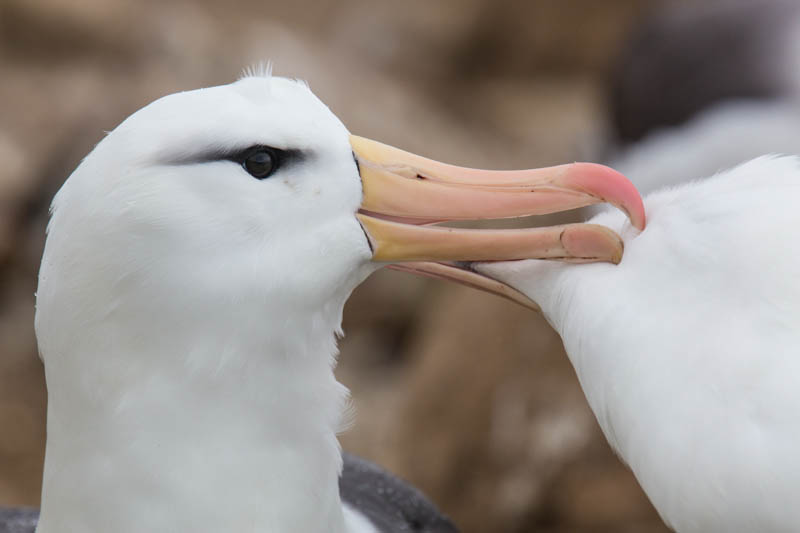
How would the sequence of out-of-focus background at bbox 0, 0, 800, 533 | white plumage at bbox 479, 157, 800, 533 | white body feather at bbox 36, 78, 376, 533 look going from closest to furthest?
1. white plumage at bbox 479, 157, 800, 533
2. white body feather at bbox 36, 78, 376, 533
3. out-of-focus background at bbox 0, 0, 800, 533

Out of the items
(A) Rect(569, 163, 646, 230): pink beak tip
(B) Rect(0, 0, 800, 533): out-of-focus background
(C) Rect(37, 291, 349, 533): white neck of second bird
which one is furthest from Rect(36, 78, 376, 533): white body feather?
(B) Rect(0, 0, 800, 533): out-of-focus background

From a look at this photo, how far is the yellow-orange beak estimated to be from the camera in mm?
1915

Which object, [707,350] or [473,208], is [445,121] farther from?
[707,350]

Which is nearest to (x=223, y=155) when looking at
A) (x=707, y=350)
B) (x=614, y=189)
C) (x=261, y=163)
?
(x=261, y=163)

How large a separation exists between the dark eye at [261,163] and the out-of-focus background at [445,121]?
8.68 feet

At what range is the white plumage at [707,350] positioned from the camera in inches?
64.7

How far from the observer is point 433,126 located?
7.32 metres

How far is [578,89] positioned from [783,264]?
282 inches

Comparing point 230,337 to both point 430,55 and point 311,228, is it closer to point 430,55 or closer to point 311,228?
point 311,228

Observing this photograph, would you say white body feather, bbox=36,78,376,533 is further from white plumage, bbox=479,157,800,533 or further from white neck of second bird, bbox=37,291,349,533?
white plumage, bbox=479,157,800,533

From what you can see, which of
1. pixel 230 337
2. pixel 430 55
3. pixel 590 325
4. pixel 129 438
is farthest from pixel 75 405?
pixel 430 55

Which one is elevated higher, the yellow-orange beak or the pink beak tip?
the pink beak tip

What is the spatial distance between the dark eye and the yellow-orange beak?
0.18 meters

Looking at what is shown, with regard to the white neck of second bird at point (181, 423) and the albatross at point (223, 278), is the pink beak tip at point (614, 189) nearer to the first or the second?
the albatross at point (223, 278)
